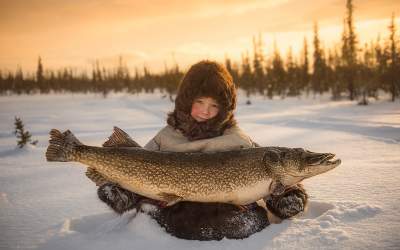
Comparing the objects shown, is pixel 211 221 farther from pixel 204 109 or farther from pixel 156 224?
pixel 204 109

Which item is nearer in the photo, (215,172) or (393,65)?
(215,172)

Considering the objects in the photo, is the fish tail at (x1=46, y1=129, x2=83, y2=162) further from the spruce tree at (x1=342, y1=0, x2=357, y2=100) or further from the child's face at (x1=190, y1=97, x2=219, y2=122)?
the spruce tree at (x1=342, y1=0, x2=357, y2=100)

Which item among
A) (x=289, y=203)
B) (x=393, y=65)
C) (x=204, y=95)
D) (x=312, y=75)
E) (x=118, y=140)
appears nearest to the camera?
(x=289, y=203)

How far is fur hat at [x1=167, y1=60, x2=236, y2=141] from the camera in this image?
2.53 meters

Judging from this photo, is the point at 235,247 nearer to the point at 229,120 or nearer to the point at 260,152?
the point at 260,152

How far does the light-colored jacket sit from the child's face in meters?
0.19

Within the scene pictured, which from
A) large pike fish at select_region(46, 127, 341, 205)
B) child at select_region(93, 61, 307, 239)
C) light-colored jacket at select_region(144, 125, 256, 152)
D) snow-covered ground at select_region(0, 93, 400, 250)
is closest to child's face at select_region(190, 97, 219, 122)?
child at select_region(93, 61, 307, 239)

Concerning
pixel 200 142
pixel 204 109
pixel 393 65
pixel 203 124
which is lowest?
pixel 200 142

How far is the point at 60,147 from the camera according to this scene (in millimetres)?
2252

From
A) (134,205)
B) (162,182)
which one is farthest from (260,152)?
(134,205)

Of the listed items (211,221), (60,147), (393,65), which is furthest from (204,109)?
(393,65)

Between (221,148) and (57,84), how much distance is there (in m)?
40.0

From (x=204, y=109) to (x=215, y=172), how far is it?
62cm

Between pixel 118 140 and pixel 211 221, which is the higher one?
pixel 118 140
